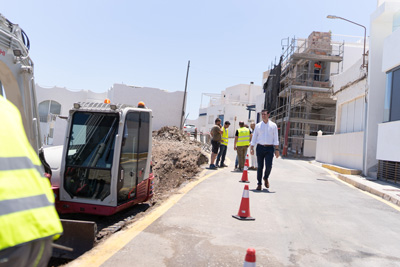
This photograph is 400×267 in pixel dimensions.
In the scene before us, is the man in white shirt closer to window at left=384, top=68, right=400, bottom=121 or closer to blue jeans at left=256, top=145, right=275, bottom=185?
blue jeans at left=256, top=145, right=275, bottom=185

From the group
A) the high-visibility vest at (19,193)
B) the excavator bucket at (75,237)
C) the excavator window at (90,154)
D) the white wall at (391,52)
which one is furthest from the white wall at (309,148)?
the high-visibility vest at (19,193)

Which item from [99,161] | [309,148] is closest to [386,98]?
[99,161]

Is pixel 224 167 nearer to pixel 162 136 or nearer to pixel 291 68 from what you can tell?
pixel 162 136

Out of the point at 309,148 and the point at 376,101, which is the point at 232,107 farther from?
the point at 376,101

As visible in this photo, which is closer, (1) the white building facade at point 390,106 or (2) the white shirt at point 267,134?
(2) the white shirt at point 267,134

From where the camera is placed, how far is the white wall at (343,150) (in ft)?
52.7

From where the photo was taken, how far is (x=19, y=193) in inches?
57.6

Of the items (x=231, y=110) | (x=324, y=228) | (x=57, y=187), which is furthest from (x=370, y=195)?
(x=231, y=110)

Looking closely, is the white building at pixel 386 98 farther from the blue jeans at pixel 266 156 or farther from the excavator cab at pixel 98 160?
the excavator cab at pixel 98 160

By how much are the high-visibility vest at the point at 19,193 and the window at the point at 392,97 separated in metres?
12.8

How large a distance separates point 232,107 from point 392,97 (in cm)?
4818

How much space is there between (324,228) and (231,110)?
55157mm

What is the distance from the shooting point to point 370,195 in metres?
9.94

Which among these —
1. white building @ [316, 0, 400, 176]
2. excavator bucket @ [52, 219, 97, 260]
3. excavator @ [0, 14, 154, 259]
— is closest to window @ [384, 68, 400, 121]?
white building @ [316, 0, 400, 176]
